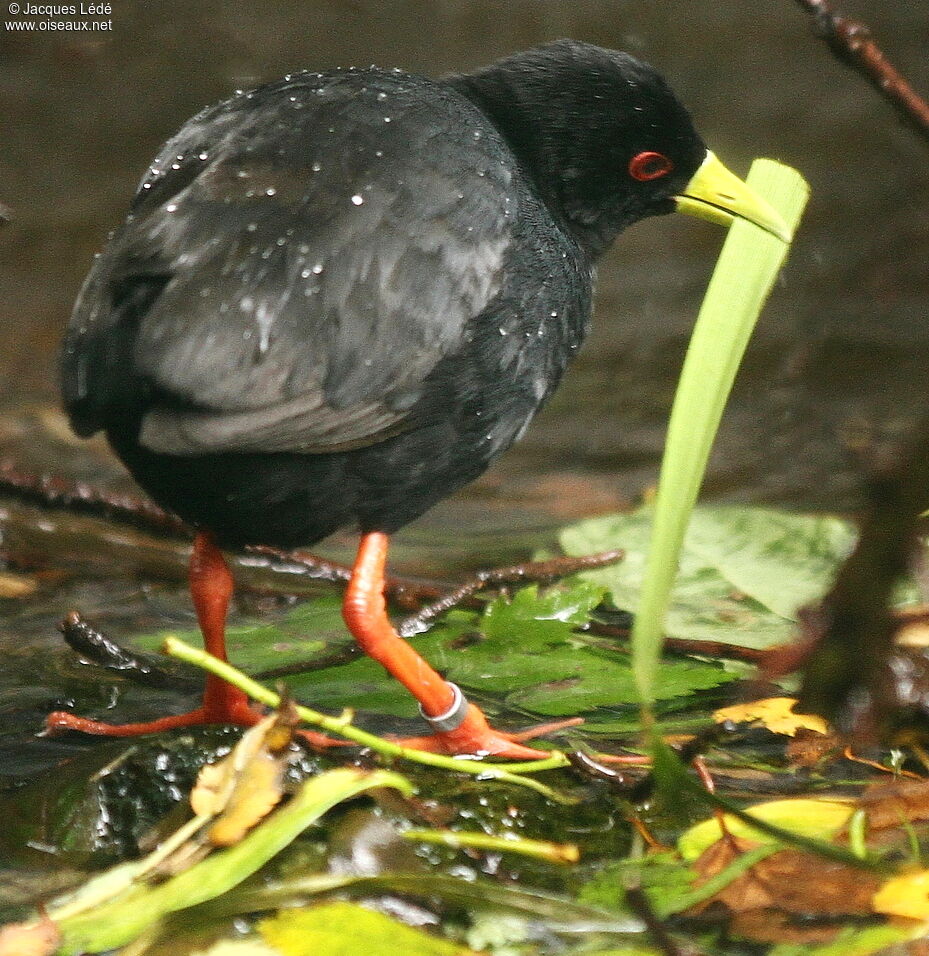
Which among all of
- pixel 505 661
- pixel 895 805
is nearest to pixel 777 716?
pixel 895 805

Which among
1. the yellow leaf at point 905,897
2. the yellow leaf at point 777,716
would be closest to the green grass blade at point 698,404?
the yellow leaf at point 905,897

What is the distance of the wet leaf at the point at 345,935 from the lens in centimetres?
240

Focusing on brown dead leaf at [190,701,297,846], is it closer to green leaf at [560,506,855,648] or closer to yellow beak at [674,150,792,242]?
green leaf at [560,506,855,648]

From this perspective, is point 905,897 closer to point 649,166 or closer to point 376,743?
point 376,743

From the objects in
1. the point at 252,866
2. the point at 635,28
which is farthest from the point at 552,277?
the point at 635,28

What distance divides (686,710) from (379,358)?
1.24 metres

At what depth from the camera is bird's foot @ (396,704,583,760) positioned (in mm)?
3311

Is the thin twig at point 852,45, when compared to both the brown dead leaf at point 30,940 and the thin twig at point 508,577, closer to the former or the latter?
the thin twig at point 508,577

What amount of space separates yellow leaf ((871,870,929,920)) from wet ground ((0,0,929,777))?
408 centimetres

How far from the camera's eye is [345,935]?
95.6 inches

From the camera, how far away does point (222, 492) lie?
3170mm

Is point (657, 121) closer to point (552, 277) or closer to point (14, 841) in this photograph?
point (552, 277)

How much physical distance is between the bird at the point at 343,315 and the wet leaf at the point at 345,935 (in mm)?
860

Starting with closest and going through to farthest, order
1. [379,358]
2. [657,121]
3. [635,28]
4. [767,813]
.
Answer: [767,813] → [379,358] → [657,121] → [635,28]
